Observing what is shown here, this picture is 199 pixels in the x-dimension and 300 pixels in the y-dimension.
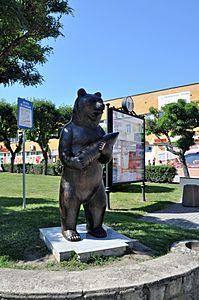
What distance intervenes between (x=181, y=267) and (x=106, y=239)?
102 cm

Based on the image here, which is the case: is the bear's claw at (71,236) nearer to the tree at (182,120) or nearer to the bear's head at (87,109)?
the bear's head at (87,109)

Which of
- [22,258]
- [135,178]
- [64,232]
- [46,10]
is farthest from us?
[135,178]

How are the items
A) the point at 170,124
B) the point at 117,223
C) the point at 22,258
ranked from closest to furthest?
1. the point at 22,258
2. the point at 117,223
3. the point at 170,124

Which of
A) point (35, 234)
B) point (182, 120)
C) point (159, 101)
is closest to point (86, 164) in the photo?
point (35, 234)

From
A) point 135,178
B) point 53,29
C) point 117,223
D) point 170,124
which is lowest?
point 117,223

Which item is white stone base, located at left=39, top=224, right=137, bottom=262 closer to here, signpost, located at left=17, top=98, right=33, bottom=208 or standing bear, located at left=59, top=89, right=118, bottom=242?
standing bear, located at left=59, top=89, right=118, bottom=242

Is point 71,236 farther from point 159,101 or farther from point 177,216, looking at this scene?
point 159,101

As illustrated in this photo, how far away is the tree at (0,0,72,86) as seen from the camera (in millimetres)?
6195

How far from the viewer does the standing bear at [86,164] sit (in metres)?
3.22

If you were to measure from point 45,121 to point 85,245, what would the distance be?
22448 millimetres

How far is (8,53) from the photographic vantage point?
701cm

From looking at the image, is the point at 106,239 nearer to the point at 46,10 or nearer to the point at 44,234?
the point at 44,234

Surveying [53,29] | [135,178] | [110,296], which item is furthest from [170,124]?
[110,296]

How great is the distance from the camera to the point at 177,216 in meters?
7.42
